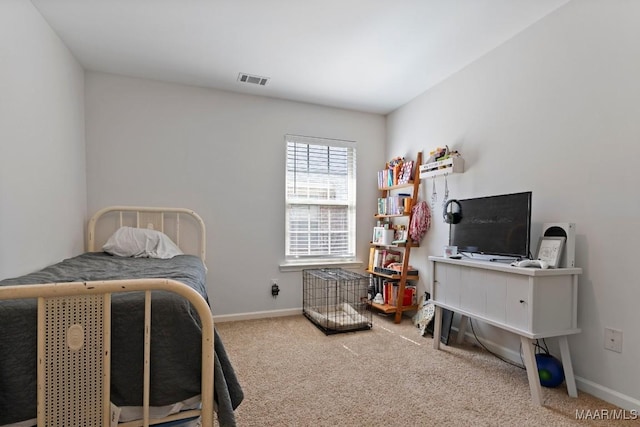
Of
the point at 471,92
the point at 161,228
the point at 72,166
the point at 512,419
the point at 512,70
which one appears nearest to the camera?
the point at 512,419

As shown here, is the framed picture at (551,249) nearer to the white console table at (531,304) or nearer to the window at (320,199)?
the white console table at (531,304)

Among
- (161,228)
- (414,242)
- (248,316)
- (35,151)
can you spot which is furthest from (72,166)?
(414,242)

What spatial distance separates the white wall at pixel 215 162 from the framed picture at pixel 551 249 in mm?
2292

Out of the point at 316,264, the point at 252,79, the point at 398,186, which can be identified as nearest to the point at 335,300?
the point at 316,264

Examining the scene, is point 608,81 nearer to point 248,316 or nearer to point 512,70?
point 512,70

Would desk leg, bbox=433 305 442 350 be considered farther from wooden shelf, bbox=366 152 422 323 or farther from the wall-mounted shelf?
the wall-mounted shelf

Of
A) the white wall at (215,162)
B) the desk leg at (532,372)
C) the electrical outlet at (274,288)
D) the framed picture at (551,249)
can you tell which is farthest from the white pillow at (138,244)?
the framed picture at (551,249)

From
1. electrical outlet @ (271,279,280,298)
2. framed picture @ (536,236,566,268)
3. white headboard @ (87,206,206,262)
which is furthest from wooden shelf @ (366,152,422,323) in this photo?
white headboard @ (87,206,206,262)

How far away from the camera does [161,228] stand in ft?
9.70

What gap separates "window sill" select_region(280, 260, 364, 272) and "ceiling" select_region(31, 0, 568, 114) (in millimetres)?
1836

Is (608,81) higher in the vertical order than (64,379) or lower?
higher

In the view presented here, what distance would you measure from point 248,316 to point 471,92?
298 centimetres

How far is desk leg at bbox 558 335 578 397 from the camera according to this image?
1.84 meters

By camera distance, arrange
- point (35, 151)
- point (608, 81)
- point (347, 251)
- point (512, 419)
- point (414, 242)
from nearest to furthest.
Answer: point (512, 419), point (608, 81), point (35, 151), point (414, 242), point (347, 251)
